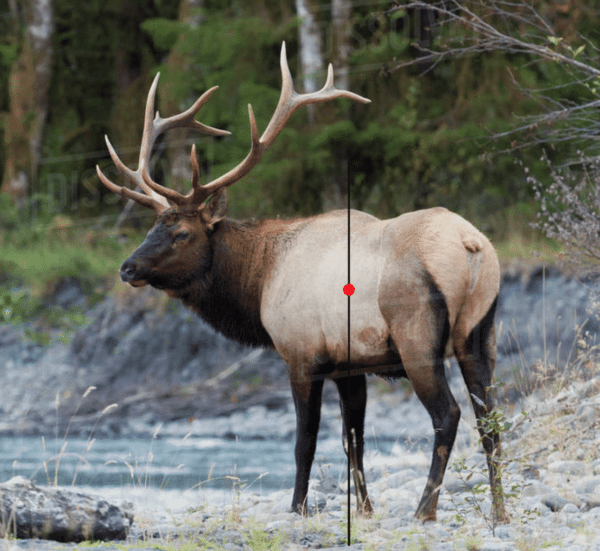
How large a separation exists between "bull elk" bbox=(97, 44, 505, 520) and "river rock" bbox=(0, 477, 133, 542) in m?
1.13

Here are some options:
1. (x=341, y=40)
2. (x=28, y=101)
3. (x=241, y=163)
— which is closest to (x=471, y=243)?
(x=241, y=163)

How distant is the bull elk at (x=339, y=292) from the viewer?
484 cm

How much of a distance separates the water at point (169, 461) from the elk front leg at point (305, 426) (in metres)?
1.42

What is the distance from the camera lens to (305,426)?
536cm

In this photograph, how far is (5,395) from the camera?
1280cm

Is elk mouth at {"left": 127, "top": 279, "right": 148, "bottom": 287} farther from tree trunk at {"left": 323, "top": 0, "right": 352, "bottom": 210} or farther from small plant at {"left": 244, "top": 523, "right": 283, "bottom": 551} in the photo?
tree trunk at {"left": 323, "top": 0, "right": 352, "bottom": 210}

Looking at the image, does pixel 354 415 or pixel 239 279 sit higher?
pixel 239 279

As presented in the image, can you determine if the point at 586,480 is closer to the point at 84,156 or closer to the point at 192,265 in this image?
the point at 192,265

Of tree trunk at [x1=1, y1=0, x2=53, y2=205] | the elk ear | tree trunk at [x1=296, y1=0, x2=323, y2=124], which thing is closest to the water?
the elk ear

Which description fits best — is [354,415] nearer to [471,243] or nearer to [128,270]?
[471,243]

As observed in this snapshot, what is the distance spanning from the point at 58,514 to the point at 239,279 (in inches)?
77.3

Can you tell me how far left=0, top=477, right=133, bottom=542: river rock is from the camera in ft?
14.4

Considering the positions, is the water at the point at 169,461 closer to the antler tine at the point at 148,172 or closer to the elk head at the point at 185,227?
the elk head at the point at 185,227

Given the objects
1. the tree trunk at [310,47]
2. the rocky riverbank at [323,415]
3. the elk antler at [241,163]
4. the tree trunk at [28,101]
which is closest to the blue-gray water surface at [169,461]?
the rocky riverbank at [323,415]
